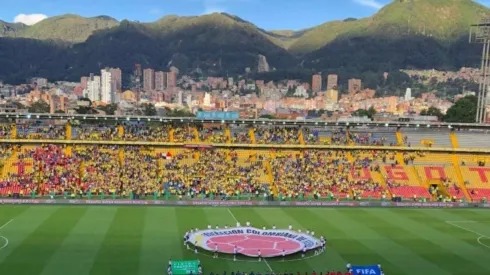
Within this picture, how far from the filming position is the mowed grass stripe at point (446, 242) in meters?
27.7

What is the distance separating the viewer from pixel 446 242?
108ft

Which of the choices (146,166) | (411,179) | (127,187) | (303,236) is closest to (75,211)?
(127,187)

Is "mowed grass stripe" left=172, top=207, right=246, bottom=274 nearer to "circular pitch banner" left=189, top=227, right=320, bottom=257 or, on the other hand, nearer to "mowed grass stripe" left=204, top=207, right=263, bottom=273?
"mowed grass stripe" left=204, top=207, right=263, bottom=273

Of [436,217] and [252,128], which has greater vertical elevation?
[252,128]

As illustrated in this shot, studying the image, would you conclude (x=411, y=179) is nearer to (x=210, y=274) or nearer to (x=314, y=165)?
(x=314, y=165)

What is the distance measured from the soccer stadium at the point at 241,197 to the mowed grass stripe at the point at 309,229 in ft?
0.33

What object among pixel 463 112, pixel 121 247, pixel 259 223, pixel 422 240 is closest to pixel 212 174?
Answer: pixel 259 223

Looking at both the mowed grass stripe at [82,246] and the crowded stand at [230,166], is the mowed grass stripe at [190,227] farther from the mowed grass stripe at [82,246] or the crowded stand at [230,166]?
the crowded stand at [230,166]

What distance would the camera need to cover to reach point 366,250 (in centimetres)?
3005

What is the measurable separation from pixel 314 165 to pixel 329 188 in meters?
3.80

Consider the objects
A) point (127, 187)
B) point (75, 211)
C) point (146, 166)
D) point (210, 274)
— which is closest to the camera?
point (210, 274)

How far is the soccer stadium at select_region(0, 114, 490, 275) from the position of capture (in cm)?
2748

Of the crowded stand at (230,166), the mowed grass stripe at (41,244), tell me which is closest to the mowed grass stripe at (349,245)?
the crowded stand at (230,166)

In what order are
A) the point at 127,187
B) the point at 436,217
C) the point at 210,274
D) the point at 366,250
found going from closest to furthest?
the point at 210,274, the point at 366,250, the point at 436,217, the point at 127,187
